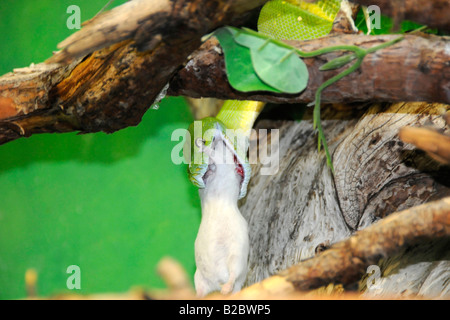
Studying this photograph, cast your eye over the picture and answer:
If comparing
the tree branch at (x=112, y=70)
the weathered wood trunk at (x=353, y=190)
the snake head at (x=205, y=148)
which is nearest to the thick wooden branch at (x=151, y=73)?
the tree branch at (x=112, y=70)

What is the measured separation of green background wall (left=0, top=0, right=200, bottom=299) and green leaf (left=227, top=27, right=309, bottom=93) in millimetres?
976

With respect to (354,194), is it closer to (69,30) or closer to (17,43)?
(69,30)

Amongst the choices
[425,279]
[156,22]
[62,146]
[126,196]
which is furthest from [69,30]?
[425,279]

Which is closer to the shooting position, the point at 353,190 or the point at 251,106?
the point at 353,190

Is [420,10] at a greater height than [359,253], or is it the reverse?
[420,10]

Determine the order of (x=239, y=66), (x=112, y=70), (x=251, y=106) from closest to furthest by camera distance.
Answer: (x=239, y=66) → (x=112, y=70) → (x=251, y=106)

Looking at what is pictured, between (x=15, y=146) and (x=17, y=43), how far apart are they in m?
0.39

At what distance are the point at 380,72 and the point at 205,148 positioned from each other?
1.52 ft

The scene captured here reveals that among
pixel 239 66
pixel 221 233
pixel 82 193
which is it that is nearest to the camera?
pixel 239 66

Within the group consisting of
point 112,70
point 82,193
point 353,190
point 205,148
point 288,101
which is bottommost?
point 82,193

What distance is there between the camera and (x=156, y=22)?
2.26 ft

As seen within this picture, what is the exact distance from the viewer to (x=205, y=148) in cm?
111

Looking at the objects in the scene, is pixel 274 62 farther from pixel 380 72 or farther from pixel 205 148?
pixel 205 148

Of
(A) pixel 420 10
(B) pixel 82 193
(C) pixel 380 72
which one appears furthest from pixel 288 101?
(B) pixel 82 193
